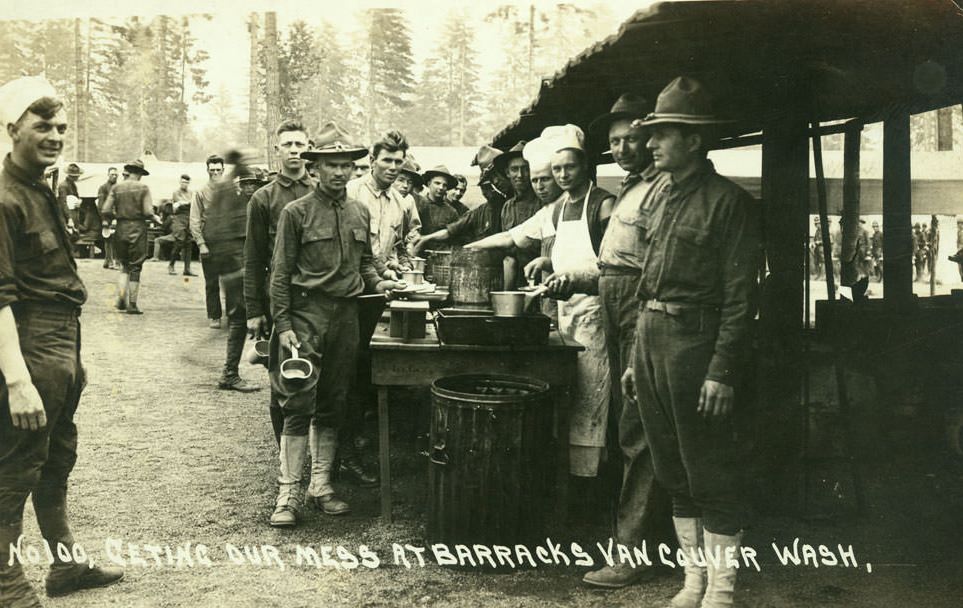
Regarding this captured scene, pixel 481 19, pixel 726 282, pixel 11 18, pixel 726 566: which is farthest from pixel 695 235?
pixel 11 18

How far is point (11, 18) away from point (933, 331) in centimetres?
616

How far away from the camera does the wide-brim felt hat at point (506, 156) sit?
632 centimetres

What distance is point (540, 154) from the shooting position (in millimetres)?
4543

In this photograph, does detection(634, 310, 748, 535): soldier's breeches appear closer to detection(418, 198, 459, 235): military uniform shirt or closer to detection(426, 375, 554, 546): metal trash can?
detection(426, 375, 554, 546): metal trash can

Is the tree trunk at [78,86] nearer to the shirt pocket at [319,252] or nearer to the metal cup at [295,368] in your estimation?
the shirt pocket at [319,252]

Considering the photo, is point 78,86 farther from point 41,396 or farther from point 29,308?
point 41,396

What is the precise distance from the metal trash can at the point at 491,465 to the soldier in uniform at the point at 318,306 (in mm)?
925

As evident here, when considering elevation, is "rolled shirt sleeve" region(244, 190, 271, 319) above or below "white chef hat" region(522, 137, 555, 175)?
below

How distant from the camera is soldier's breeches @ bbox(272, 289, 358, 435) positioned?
4301mm

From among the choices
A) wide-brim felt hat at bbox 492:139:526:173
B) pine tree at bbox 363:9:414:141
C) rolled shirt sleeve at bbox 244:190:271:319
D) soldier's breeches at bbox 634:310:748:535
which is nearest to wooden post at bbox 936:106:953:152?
wide-brim felt hat at bbox 492:139:526:173

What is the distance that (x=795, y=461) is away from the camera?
4.60 metres

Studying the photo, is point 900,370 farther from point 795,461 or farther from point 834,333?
point 795,461

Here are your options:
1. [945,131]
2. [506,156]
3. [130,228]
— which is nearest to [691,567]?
[506,156]

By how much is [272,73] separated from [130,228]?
4.43 metres
